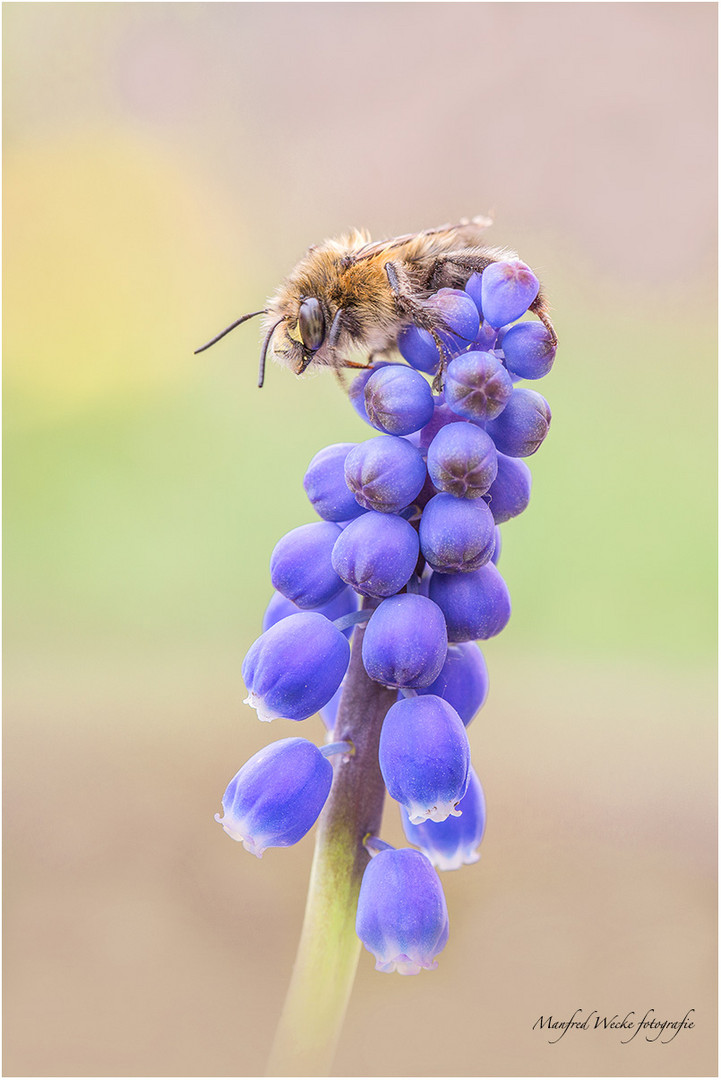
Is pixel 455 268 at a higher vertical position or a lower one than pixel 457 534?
higher

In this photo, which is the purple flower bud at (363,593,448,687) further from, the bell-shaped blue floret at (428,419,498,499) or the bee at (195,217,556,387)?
the bee at (195,217,556,387)

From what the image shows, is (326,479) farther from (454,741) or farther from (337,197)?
(337,197)

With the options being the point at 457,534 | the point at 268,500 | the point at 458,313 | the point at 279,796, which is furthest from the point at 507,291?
the point at 268,500

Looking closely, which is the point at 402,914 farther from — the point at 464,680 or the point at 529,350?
the point at 529,350

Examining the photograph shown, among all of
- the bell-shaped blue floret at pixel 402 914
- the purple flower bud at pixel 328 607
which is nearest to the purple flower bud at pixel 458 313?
the purple flower bud at pixel 328 607

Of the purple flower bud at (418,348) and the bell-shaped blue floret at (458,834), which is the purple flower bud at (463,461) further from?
the bell-shaped blue floret at (458,834)

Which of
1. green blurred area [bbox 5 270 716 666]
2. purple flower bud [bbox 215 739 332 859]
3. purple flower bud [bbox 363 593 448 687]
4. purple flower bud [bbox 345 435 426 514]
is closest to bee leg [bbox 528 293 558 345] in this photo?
purple flower bud [bbox 345 435 426 514]
